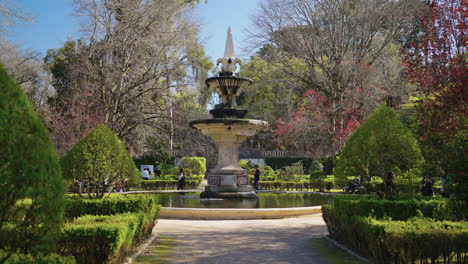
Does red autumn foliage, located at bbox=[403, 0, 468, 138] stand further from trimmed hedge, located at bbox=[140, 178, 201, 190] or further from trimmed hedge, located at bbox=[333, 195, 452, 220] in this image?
trimmed hedge, located at bbox=[140, 178, 201, 190]

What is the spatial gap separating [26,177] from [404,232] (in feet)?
15.6

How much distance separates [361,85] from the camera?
87.8 ft

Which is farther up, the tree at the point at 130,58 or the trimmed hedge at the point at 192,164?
the tree at the point at 130,58

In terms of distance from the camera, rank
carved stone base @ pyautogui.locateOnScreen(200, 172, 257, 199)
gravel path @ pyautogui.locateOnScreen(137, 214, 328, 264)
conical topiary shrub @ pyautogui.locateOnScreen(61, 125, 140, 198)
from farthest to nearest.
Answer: carved stone base @ pyautogui.locateOnScreen(200, 172, 257, 199), conical topiary shrub @ pyautogui.locateOnScreen(61, 125, 140, 198), gravel path @ pyautogui.locateOnScreen(137, 214, 328, 264)

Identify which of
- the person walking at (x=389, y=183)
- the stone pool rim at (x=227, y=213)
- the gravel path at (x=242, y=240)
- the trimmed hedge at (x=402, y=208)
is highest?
the person walking at (x=389, y=183)

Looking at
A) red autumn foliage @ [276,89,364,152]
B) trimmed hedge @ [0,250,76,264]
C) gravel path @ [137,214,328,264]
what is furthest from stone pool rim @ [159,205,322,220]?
red autumn foliage @ [276,89,364,152]

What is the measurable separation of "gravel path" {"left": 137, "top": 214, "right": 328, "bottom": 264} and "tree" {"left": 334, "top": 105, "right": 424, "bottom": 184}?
83.4 inches

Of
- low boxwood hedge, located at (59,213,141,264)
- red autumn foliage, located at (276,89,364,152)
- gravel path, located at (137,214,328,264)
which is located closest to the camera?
low boxwood hedge, located at (59,213,141,264)

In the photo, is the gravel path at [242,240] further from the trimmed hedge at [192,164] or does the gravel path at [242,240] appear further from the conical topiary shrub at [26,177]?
the trimmed hedge at [192,164]

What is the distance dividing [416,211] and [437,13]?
793 cm

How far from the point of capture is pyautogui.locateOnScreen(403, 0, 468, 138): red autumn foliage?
1020 cm

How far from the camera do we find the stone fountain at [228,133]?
1516cm

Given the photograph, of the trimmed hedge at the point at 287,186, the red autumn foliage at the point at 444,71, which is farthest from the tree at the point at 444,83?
the trimmed hedge at the point at 287,186

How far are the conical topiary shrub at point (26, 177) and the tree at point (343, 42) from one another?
23997 mm
